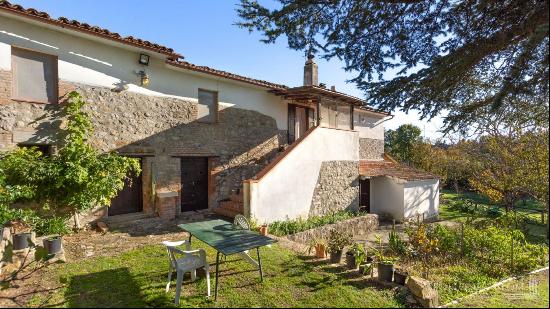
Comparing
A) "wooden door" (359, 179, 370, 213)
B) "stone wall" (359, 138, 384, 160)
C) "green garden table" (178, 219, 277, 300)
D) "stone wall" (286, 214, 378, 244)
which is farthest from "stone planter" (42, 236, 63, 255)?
"stone wall" (359, 138, 384, 160)

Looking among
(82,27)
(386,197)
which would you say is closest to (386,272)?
(82,27)

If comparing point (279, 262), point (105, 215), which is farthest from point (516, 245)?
point (105, 215)

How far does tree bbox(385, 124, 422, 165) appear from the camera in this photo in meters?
28.7

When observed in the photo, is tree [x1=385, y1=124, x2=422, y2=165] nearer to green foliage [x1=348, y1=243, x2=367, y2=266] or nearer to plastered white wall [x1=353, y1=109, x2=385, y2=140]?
plastered white wall [x1=353, y1=109, x2=385, y2=140]

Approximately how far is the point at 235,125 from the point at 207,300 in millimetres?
7698

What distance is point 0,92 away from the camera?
695cm

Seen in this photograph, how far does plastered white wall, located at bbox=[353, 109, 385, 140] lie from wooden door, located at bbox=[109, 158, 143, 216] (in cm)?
1222

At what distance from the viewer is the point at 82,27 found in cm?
760

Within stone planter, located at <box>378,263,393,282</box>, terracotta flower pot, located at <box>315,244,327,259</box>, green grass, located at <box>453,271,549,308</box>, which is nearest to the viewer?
green grass, located at <box>453,271,549,308</box>

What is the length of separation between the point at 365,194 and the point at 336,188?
11.4ft

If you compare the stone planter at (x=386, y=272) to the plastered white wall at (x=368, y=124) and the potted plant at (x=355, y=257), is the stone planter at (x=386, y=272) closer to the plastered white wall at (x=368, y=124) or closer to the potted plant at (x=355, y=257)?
the potted plant at (x=355, y=257)

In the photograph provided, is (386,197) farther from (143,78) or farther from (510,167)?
(143,78)

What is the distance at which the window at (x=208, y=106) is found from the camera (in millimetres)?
10789

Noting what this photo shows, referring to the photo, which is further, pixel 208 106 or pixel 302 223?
pixel 208 106
